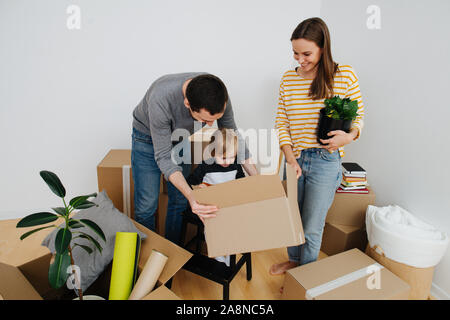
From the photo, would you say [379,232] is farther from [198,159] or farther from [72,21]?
[72,21]

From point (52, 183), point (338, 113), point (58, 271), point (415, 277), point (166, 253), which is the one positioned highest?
point (338, 113)

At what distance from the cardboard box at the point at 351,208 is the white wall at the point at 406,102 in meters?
0.15

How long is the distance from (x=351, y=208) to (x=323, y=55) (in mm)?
1036

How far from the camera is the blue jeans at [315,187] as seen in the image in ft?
4.61

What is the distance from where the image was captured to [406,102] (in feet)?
5.41

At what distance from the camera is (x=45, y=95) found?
2.01m

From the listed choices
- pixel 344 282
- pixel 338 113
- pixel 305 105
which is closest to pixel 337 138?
pixel 338 113

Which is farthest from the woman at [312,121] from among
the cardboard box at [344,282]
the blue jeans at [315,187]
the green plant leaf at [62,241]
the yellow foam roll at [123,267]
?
the green plant leaf at [62,241]

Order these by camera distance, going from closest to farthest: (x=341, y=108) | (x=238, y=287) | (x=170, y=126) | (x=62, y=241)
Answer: (x=62, y=241), (x=341, y=108), (x=170, y=126), (x=238, y=287)

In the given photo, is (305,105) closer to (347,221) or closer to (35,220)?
(347,221)

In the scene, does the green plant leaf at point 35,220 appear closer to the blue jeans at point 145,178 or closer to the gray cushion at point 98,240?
the gray cushion at point 98,240

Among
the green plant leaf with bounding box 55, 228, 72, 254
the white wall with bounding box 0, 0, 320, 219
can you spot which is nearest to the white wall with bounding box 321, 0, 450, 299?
the white wall with bounding box 0, 0, 320, 219
